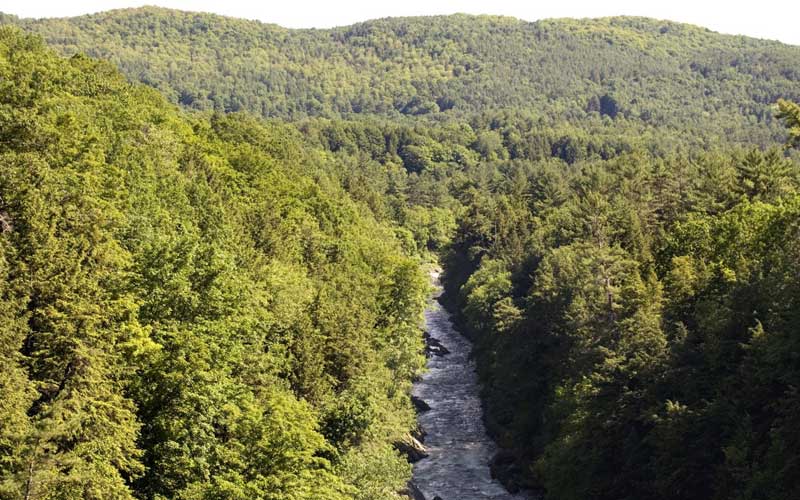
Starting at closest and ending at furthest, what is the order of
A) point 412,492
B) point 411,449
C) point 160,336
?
point 160,336 < point 412,492 < point 411,449

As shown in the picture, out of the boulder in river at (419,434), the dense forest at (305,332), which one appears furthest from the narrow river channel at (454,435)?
the dense forest at (305,332)

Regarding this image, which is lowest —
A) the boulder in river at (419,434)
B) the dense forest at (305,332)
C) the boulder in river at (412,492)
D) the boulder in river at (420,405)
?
the boulder in river at (420,405)

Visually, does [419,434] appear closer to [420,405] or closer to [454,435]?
[454,435]

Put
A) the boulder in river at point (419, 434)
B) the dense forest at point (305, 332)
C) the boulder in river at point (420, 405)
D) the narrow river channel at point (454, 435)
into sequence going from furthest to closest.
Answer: the boulder in river at point (420, 405)
the boulder in river at point (419, 434)
the narrow river channel at point (454, 435)
the dense forest at point (305, 332)

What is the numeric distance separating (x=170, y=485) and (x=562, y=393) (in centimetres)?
3169

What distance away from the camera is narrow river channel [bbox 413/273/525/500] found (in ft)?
189

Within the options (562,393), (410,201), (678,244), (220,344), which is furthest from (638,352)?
(410,201)

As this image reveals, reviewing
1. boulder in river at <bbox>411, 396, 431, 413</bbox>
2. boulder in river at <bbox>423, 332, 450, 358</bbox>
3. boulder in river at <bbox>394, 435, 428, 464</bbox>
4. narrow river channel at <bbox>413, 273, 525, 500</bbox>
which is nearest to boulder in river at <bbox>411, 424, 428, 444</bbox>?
narrow river channel at <bbox>413, 273, 525, 500</bbox>

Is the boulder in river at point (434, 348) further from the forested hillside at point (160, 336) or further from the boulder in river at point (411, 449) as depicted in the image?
the boulder in river at point (411, 449)

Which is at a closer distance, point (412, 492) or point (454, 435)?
point (412, 492)

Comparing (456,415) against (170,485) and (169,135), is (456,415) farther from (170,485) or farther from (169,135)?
(170,485)

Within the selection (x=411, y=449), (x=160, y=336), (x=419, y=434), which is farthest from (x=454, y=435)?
(x=160, y=336)

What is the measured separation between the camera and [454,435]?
224 feet

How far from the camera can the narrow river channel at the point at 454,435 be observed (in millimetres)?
57688
